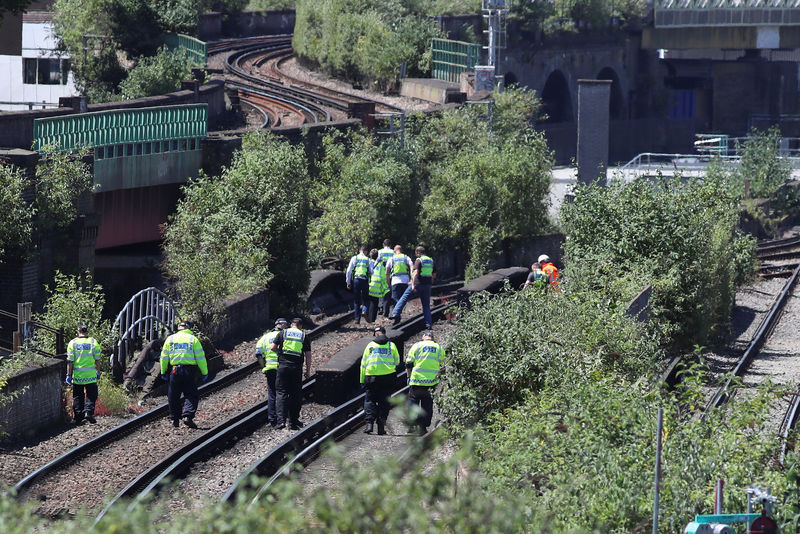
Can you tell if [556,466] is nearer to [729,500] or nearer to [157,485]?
[729,500]

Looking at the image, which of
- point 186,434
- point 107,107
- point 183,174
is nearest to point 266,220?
point 183,174

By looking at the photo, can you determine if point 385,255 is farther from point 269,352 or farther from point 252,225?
point 269,352

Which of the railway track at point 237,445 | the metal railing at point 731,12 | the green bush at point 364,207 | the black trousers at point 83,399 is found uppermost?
the metal railing at point 731,12

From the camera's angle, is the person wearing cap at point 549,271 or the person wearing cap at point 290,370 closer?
the person wearing cap at point 290,370

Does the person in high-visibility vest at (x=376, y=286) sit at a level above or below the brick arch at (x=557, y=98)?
below

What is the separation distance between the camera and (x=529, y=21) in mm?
62219

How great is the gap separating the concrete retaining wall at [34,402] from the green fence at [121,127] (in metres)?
7.57

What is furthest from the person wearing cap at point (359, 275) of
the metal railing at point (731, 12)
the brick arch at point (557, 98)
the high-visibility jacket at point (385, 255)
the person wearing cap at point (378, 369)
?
the brick arch at point (557, 98)

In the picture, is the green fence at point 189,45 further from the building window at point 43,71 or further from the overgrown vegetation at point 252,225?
the overgrown vegetation at point 252,225

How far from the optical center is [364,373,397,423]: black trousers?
16.2 m

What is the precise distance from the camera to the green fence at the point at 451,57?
175 feet

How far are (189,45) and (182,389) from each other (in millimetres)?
32645

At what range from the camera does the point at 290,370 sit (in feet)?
54.4

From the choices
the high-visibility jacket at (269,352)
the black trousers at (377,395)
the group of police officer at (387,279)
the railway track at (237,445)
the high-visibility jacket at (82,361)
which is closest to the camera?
the railway track at (237,445)
